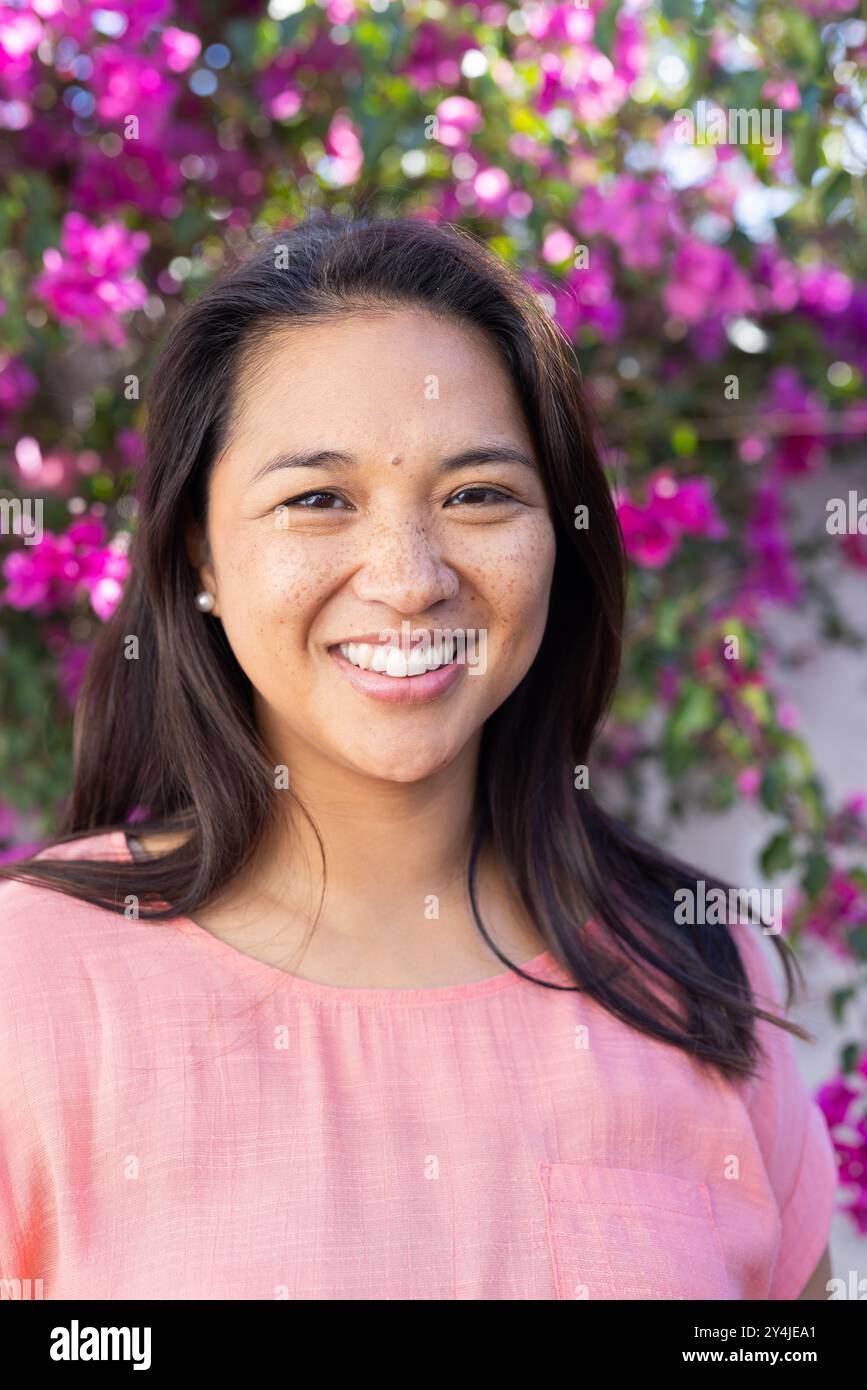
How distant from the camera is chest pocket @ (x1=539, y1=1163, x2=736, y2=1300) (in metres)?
1.37

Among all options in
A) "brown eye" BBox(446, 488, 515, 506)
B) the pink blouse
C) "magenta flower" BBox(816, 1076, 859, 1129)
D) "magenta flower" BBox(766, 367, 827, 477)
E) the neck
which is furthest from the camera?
"magenta flower" BBox(766, 367, 827, 477)

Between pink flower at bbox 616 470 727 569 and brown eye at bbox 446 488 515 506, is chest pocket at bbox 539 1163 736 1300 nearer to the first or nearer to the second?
brown eye at bbox 446 488 515 506

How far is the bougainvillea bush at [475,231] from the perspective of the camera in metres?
2.37

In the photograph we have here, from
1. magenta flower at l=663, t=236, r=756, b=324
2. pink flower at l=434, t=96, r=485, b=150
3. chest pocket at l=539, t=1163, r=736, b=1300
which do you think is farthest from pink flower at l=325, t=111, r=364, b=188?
chest pocket at l=539, t=1163, r=736, b=1300

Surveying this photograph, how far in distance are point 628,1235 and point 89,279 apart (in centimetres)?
169

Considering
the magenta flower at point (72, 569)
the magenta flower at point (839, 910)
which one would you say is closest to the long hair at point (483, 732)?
the magenta flower at point (72, 569)

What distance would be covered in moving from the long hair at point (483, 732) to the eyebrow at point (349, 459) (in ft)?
0.30

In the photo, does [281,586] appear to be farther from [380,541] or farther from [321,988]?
[321,988]

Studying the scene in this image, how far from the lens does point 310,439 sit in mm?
1363

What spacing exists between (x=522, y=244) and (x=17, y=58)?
0.90m

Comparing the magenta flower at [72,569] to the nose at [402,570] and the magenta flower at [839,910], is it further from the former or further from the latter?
the magenta flower at [839,910]

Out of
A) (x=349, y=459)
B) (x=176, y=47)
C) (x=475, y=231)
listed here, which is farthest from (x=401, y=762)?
(x=176, y=47)

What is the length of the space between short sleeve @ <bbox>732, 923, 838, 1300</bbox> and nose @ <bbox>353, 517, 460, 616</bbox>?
66 cm
